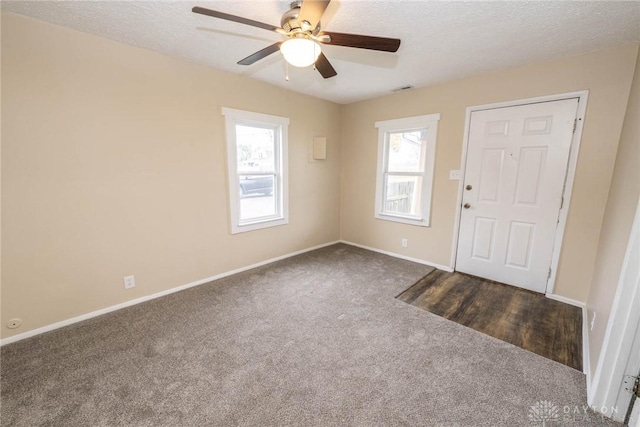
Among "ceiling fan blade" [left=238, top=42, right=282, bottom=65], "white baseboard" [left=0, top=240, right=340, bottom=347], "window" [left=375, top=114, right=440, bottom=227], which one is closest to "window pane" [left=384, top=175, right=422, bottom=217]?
"window" [left=375, top=114, right=440, bottom=227]

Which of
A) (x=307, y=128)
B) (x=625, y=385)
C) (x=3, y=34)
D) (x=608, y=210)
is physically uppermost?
(x=3, y=34)

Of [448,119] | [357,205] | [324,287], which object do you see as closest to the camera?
[324,287]

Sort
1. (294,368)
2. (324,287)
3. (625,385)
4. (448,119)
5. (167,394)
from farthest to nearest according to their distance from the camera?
(448,119), (324,287), (294,368), (167,394), (625,385)

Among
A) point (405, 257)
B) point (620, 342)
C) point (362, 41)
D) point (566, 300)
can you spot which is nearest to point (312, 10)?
point (362, 41)

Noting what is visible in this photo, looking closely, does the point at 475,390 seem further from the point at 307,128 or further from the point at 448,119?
the point at 307,128

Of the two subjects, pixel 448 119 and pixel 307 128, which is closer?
pixel 448 119

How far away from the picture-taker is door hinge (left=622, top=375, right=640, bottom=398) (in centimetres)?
137

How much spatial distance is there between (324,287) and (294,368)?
1.23m

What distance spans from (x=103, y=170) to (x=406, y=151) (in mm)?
3597

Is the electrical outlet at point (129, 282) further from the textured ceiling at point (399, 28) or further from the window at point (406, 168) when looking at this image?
the window at point (406, 168)

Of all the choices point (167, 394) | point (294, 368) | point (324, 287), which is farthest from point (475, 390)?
point (167, 394)

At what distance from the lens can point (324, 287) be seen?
9.66 ft

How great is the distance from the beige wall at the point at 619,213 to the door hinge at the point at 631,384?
0.20 m

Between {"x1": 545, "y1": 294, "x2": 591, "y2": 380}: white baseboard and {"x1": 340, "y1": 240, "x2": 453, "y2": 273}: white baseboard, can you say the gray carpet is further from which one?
{"x1": 340, "y1": 240, "x2": 453, "y2": 273}: white baseboard
